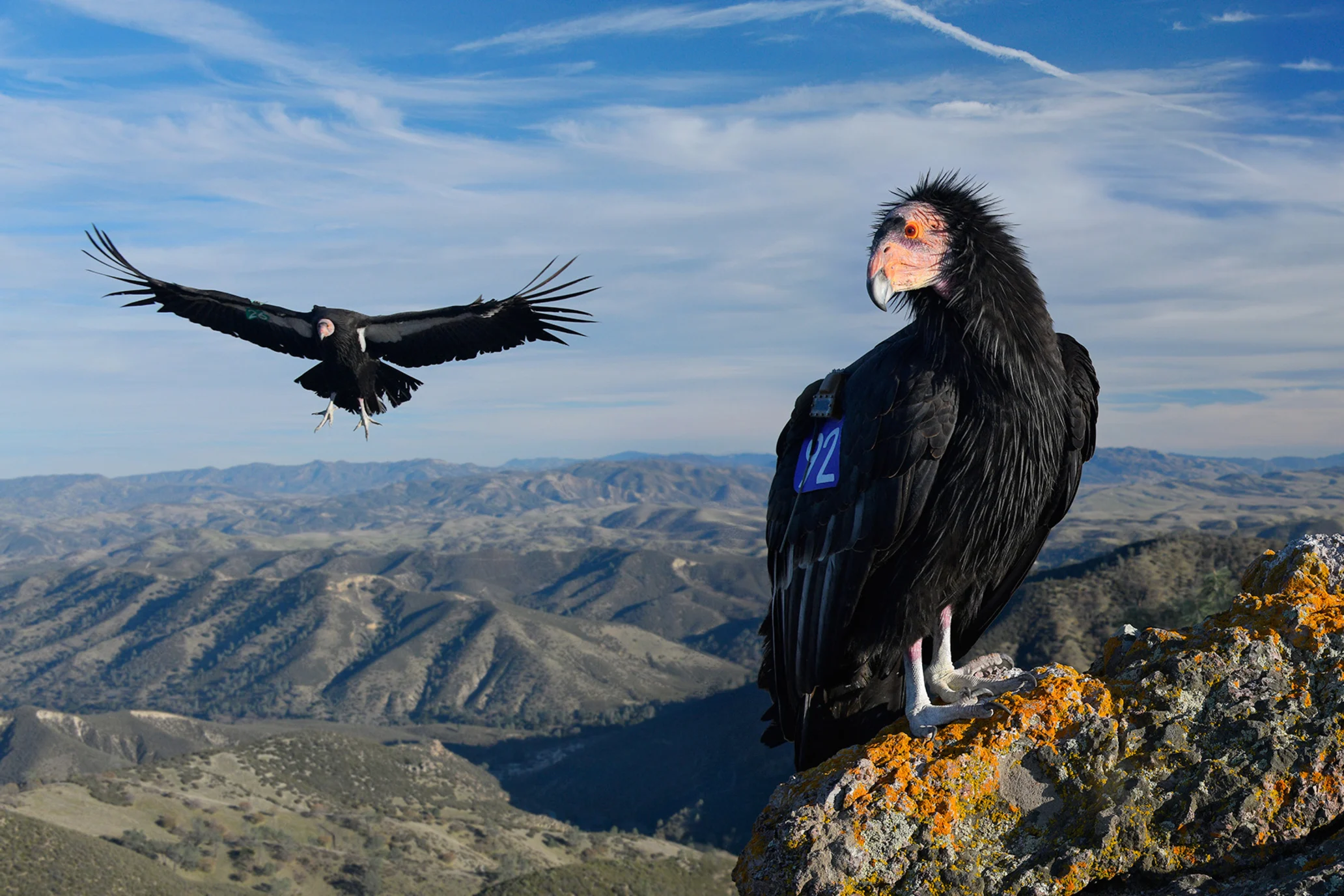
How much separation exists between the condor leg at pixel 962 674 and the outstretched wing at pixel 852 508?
0.54 metres

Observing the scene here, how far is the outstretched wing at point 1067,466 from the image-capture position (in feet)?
18.5

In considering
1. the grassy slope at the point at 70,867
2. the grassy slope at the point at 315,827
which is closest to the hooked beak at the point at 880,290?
the grassy slope at the point at 70,867

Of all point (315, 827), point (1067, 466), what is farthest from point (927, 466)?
point (315, 827)

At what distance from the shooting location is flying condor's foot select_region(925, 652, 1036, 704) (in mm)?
5230

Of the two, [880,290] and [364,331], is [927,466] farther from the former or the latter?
[364,331]

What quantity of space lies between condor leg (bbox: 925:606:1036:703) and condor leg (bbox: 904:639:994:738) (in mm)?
77

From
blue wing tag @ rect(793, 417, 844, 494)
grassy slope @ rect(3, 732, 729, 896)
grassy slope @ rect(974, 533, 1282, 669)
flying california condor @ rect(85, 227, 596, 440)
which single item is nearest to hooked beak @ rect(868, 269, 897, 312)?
blue wing tag @ rect(793, 417, 844, 494)

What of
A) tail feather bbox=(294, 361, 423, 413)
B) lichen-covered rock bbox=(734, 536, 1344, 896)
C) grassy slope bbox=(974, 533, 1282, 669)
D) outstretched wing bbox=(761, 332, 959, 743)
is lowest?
grassy slope bbox=(974, 533, 1282, 669)

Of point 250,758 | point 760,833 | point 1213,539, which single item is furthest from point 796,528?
point 250,758

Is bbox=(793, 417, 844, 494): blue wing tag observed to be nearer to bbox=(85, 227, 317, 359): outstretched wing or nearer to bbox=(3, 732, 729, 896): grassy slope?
bbox=(85, 227, 317, 359): outstretched wing

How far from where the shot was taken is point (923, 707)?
17.2 ft

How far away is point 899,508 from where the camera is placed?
5238 mm

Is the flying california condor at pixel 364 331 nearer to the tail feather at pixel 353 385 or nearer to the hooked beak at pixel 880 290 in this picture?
the tail feather at pixel 353 385

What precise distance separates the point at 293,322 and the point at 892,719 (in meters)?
8.50
